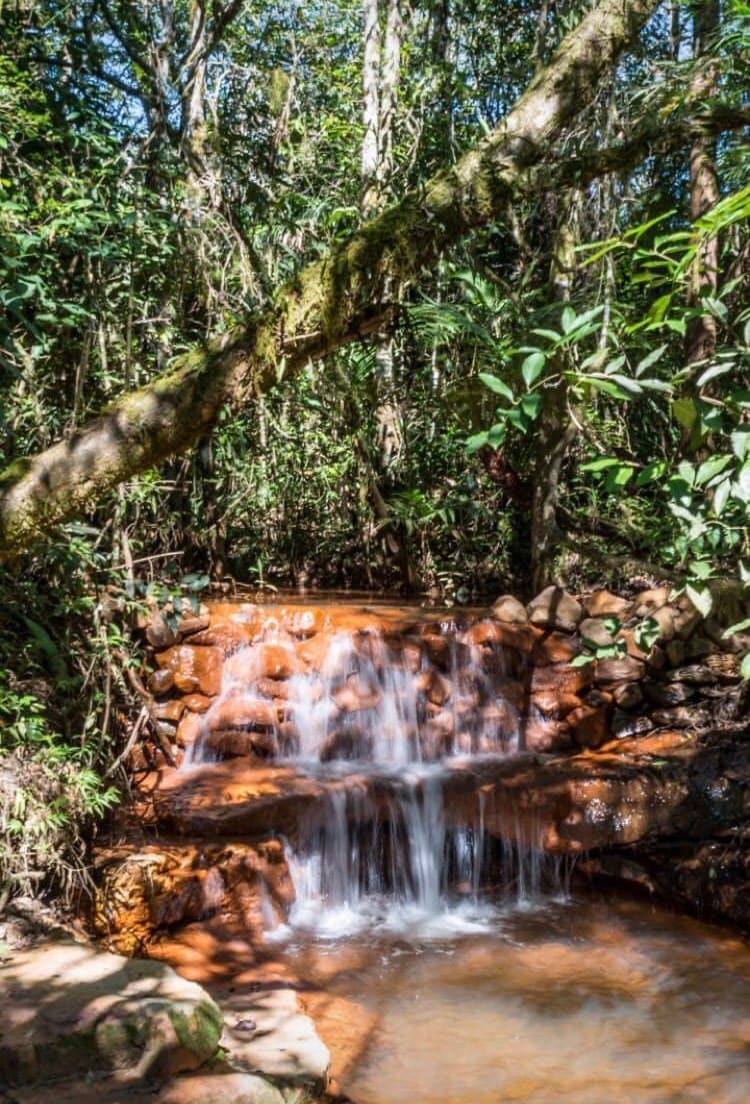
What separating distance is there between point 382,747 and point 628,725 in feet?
5.89

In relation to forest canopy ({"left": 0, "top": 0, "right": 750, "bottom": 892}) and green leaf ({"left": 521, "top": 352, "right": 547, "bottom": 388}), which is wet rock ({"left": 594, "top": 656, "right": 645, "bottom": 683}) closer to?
forest canopy ({"left": 0, "top": 0, "right": 750, "bottom": 892})

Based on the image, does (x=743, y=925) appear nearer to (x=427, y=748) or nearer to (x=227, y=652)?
(x=427, y=748)

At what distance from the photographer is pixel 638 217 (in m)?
6.39

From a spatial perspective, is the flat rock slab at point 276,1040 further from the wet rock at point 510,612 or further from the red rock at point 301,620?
the wet rock at point 510,612

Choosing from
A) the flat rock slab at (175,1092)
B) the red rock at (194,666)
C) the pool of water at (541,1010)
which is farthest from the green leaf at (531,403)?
the red rock at (194,666)

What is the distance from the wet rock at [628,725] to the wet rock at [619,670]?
25cm

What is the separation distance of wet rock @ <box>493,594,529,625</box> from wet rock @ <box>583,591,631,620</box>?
1.63ft

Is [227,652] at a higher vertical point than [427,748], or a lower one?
higher

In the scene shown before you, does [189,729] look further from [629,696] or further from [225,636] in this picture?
[629,696]

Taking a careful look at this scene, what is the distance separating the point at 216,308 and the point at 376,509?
5.55 m

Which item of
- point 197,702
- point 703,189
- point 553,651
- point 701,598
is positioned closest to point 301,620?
point 197,702

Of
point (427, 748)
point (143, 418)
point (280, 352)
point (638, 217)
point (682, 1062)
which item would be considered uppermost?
point (638, 217)

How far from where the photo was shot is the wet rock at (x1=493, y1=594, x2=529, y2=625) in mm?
7582

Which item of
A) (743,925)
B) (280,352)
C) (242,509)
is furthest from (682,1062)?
(242,509)
